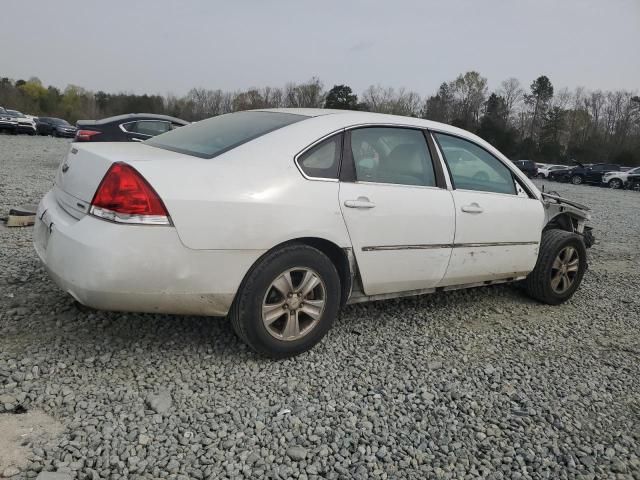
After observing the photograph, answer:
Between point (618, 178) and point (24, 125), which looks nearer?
point (618, 178)

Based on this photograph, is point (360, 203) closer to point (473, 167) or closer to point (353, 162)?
point (353, 162)

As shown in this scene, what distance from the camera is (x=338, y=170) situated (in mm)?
3178

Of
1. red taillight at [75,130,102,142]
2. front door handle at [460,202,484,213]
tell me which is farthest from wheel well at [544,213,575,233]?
red taillight at [75,130,102,142]

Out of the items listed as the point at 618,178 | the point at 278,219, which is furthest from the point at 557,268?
the point at 618,178

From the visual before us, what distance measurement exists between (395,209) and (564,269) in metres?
2.26

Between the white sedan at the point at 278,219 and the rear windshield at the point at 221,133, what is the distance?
0.06 feet

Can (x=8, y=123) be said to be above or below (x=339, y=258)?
above

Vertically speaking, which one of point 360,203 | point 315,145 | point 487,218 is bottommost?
point 487,218

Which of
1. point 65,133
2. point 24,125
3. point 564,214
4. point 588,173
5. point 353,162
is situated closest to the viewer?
point 353,162

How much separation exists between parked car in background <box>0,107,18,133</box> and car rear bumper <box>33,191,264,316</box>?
3377cm

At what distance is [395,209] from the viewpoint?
3.31 m

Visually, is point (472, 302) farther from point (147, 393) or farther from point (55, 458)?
point (55, 458)

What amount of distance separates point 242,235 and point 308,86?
2715 inches

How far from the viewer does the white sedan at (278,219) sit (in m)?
2.59
